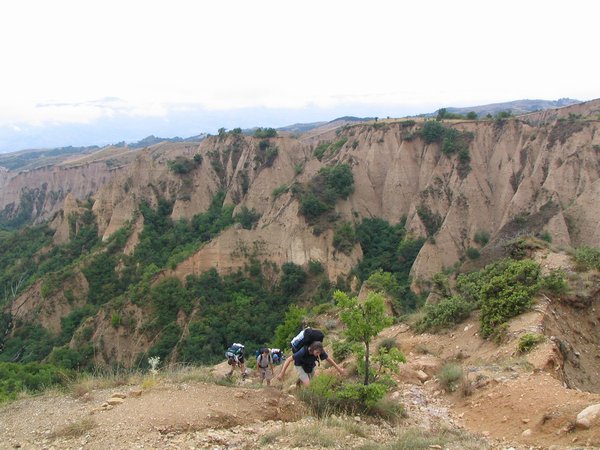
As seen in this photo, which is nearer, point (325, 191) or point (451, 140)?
point (325, 191)

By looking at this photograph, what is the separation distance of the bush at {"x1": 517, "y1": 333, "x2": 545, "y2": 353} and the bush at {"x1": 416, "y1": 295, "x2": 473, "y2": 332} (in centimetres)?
247

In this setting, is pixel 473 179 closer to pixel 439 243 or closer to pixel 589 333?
pixel 439 243

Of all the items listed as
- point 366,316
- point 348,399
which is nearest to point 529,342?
point 366,316

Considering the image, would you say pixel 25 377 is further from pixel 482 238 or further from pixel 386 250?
pixel 482 238

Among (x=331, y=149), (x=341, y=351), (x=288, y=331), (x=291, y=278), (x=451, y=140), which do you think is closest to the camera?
(x=341, y=351)

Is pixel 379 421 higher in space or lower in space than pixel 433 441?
lower

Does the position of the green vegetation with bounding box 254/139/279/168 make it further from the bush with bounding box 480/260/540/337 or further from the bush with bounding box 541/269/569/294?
the bush with bounding box 541/269/569/294

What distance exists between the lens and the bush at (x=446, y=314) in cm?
1171

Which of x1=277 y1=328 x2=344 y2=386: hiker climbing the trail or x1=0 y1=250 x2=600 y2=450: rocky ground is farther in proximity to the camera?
x1=277 y1=328 x2=344 y2=386: hiker climbing the trail

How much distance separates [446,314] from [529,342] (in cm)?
282

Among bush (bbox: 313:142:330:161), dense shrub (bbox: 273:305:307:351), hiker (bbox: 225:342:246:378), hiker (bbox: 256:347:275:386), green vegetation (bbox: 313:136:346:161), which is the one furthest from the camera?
bush (bbox: 313:142:330:161)

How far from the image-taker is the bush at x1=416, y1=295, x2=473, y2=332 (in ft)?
38.4

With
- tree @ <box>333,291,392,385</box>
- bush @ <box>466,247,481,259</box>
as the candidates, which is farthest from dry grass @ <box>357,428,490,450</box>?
bush @ <box>466,247,481,259</box>

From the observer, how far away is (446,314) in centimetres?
1185
